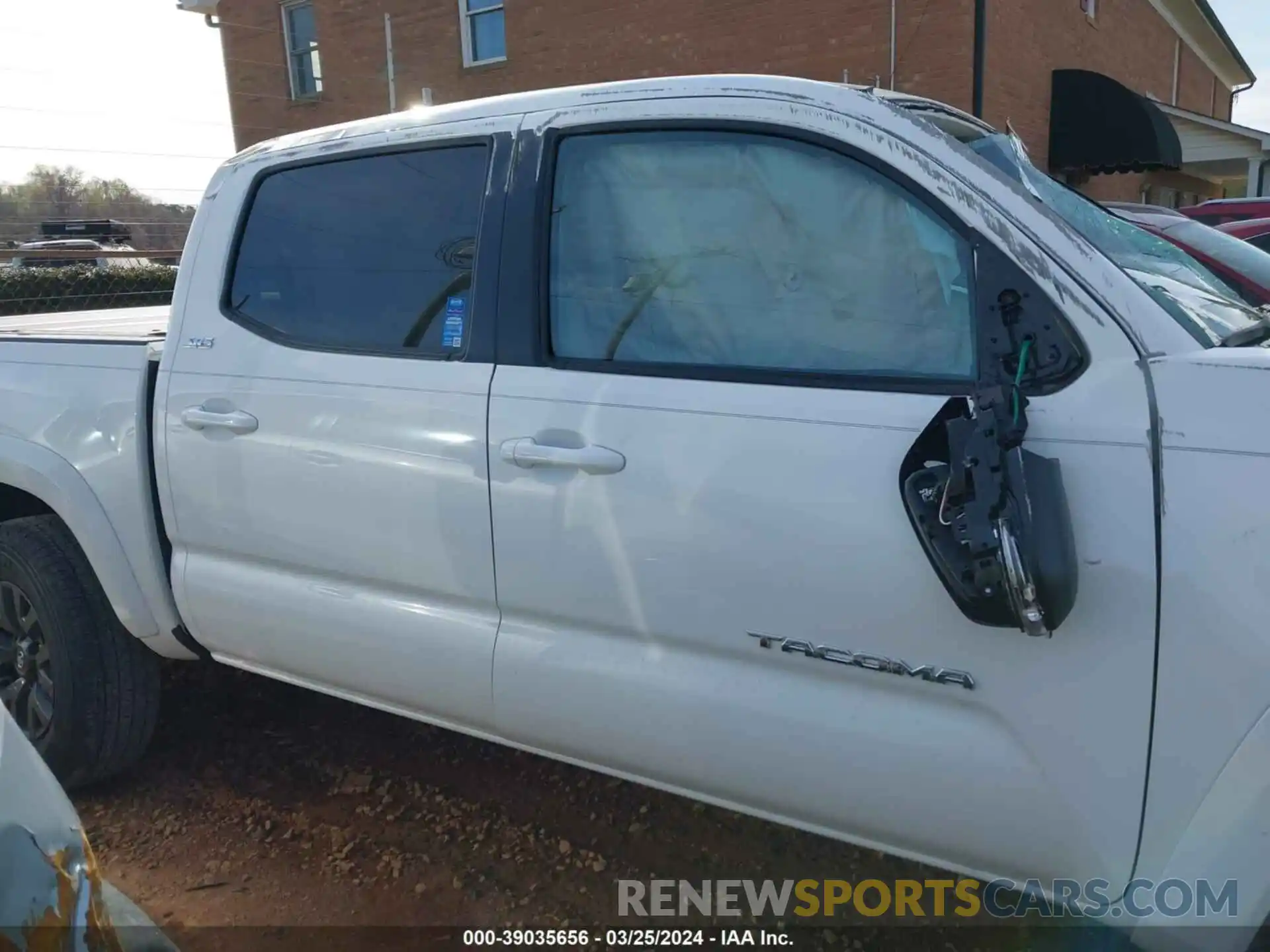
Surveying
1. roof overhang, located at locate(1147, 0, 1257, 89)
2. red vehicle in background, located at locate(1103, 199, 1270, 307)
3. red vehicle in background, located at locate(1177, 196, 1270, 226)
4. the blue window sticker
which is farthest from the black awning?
the blue window sticker

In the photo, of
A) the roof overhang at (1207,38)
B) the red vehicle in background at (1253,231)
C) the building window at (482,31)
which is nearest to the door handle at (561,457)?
the red vehicle in background at (1253,231)

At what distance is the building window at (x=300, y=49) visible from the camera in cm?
1697

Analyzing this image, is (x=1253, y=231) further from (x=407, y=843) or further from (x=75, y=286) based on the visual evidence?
(x=75, y=286)

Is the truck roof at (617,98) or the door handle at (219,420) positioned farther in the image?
the door handle at (219,420)

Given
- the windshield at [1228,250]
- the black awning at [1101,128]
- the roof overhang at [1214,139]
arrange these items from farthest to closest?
the roof overhang at [1214,139]
the black awning at [1101,128]
the windshield at [1228,250]

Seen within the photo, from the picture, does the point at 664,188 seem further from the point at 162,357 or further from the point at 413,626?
the point at 162,357

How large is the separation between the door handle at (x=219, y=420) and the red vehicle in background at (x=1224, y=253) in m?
2.40

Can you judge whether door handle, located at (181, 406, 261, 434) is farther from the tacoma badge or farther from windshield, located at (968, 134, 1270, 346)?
windshield, located at (968, 134, 1270, 346)

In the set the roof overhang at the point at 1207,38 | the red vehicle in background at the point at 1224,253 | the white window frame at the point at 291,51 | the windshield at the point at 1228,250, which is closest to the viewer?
the red vehicle in background at the point at 1224,253

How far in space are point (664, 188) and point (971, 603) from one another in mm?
1139

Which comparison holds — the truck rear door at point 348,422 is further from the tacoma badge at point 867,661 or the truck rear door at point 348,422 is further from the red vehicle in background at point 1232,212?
the red vehicle in background at point 1232,212

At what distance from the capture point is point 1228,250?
3.95 m

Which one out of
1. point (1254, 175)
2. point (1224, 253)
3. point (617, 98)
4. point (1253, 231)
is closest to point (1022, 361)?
point (617, 98)

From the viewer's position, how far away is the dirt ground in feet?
8.77
